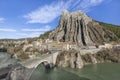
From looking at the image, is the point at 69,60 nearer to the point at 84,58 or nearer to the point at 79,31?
the point at 84,58

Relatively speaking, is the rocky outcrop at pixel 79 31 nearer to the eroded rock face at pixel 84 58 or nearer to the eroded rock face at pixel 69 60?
the eroded rock face at pixel 84 58

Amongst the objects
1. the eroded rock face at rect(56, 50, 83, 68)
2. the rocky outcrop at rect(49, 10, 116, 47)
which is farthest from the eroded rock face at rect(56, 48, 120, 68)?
the rocky outcrop at rect(49, 10, 116, 47)

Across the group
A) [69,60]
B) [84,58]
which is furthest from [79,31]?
[69,60]

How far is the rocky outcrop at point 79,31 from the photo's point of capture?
99.0 meters

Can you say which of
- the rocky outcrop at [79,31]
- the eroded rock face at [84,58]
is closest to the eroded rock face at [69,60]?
the eroded rock face at [84,58]

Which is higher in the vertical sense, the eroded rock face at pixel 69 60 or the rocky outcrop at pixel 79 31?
the rocky outcrop at pixel 79 31

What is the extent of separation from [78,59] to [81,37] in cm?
4127

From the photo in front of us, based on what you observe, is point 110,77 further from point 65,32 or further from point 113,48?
point 65,32

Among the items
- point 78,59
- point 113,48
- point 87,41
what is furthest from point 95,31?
point 78,59

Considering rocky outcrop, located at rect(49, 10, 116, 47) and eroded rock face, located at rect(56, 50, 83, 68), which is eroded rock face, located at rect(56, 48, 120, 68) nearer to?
eroded rock face, located at rect(56, 50, 83, 68)

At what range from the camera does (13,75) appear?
18.9 metres

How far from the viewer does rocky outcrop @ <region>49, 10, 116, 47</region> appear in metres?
99.0

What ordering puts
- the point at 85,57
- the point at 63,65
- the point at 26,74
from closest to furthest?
1. the point at 26,74
2. the point at 63,65
3. the point at 85,57

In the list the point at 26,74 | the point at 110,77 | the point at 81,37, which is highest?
the point at 81,37
